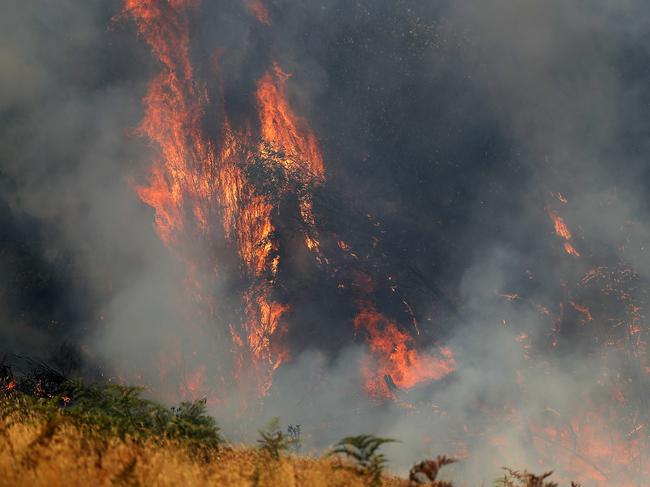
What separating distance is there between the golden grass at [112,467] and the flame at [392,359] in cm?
6290

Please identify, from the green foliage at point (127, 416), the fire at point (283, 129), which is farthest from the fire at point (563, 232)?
the green foliage at point (127, 416)

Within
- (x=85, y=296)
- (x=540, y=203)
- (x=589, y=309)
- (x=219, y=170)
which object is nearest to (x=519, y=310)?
(x=589, y=309)

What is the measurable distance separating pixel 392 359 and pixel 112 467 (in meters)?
67.7

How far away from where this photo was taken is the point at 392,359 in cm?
7319

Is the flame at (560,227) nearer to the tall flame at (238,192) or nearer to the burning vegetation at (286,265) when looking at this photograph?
the burning vegetation at (286,265)

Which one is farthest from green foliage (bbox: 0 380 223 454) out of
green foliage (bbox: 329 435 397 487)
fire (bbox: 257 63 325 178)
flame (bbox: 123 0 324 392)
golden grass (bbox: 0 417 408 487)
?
fire (bbox: 257 63 325 178)

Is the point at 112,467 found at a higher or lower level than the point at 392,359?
lower

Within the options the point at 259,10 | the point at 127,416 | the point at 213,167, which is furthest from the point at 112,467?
the point at 259,10

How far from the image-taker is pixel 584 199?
79.0 m

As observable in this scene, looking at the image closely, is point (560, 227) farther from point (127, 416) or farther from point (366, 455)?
point (366, 455)

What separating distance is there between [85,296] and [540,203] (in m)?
71.7

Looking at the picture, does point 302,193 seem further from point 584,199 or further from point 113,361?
point 584,199

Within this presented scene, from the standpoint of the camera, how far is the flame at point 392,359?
71438mm

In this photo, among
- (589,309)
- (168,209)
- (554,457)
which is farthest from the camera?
Result: (168,209)
